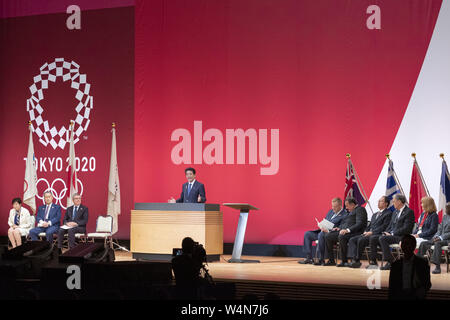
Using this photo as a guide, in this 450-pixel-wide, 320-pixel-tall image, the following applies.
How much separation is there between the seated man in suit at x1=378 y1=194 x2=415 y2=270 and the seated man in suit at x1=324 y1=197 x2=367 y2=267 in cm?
44

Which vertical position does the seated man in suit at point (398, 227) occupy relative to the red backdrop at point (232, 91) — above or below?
below

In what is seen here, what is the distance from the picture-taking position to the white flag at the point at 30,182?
38.3 feet

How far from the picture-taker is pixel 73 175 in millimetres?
11641

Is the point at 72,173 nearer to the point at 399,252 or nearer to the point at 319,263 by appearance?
the point at 319,263

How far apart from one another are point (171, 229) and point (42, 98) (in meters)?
4.72

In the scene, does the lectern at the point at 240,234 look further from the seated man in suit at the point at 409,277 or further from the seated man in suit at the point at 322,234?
the seated man in suit at the point at 409,277

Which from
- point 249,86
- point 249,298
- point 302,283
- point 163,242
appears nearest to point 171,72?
point 249,86

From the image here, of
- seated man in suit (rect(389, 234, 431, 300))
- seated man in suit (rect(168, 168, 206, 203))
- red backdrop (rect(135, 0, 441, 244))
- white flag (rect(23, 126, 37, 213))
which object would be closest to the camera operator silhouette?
seated man in suit (rect(389, 234, 431, 300))

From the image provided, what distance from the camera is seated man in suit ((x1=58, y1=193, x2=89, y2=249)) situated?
10602 mm

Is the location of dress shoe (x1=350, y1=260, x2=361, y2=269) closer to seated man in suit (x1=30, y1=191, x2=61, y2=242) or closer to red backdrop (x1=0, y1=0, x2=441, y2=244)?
red backdrop (x1=0, y1=0, x2=441, y2=244)

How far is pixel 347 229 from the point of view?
347 inches

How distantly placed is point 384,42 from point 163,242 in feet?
14.5

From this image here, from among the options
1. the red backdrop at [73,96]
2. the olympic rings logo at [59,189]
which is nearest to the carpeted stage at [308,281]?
the red backdrop at [73,96]

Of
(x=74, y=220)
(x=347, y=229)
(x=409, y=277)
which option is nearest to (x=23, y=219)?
(x=74, y=220)
